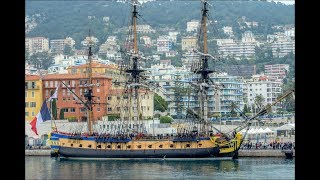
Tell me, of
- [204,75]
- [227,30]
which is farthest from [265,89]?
[227,30]

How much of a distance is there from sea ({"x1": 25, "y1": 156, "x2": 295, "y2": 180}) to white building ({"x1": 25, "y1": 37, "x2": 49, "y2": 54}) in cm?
3725

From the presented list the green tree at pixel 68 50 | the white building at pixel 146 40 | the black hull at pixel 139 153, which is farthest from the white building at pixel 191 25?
the black hull at pixel 139 153

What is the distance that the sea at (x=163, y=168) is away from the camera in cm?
1723

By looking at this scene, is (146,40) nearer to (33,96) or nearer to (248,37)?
(248,37)

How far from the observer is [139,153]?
968 inches

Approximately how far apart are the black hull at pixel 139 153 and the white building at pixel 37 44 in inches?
1415

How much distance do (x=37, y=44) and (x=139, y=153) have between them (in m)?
38.9

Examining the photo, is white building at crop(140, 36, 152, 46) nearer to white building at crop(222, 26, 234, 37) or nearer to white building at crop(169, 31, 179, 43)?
white building at crop(169, 31, 179, 43)

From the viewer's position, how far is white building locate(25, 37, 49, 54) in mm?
61641

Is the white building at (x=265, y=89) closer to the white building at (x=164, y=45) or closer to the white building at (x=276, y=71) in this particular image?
the white building at (x=276, y=71)

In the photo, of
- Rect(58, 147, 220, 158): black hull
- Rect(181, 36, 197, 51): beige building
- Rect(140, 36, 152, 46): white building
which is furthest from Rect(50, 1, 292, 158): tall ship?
Answer: Rect(140, 36, 152, 46): white building
